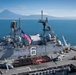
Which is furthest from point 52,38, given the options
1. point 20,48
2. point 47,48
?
point 20,48

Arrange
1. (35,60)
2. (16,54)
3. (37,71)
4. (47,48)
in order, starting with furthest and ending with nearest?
(47,48), (16,54), (35,60), (37,71)

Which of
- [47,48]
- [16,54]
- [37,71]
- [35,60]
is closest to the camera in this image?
[37,71]

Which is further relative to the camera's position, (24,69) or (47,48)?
(47,48)

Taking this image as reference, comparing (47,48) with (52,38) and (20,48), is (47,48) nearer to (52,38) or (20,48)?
(52,38)

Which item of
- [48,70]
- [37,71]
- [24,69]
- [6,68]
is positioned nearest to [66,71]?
[48,70]

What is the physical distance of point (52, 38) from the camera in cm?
4950

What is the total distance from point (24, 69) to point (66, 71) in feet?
29.9

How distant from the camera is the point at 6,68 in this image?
37719 millimetres

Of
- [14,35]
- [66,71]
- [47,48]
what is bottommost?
[66,71]

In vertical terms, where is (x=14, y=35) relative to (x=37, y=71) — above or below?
above

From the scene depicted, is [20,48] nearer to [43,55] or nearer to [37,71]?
[43,55]

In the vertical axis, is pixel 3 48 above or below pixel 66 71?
above

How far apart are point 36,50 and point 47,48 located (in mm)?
3219

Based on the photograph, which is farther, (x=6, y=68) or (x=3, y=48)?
(x=3, y=48)
